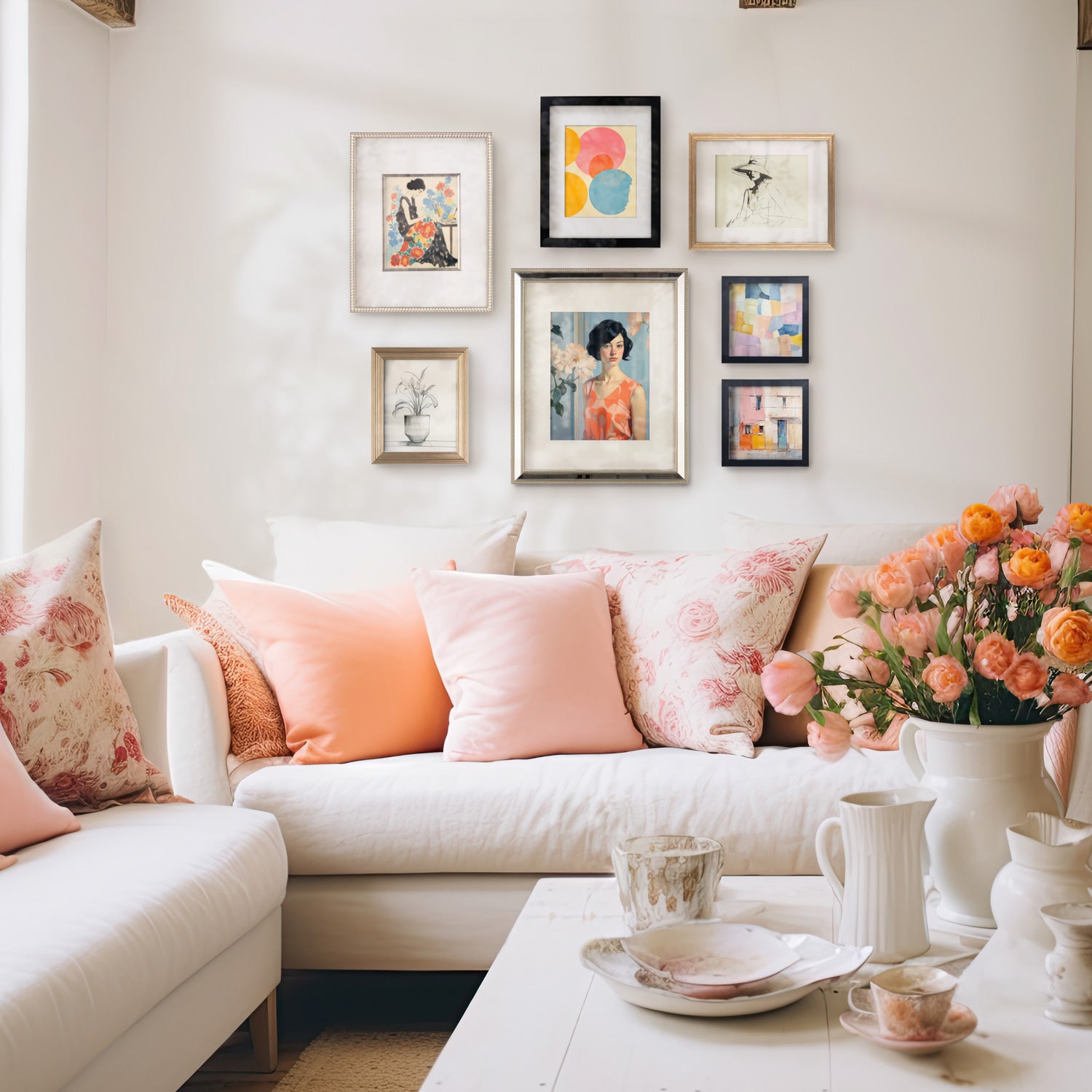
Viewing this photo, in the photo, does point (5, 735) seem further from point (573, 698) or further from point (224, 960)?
point (573, 698)

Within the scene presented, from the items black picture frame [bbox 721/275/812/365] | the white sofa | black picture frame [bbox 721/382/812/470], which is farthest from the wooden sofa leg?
black picture frame [bbox 721/275/812/365]

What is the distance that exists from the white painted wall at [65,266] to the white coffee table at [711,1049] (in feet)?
7.77

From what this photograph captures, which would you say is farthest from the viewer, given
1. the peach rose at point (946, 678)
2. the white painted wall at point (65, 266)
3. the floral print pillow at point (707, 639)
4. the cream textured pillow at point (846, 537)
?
the white painted wall at point (65, 266)

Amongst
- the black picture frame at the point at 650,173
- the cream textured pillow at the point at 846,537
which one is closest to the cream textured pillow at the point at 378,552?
the cream textured pillow at the point at 846,537

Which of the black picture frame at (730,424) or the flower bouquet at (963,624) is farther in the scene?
the black picture frame at (730,424)

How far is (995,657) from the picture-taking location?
1071mm

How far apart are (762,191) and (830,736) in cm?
232

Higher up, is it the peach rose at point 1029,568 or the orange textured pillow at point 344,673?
the peach rose at point 1029,568

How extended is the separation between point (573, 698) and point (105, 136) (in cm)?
229

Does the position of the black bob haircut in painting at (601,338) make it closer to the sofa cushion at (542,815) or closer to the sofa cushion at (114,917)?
the sofa cushion at (542,815)

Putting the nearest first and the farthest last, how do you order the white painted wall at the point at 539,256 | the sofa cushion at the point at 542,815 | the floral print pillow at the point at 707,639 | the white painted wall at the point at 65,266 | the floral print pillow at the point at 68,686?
the floral print pillow at the point at 68,686 < the sofa cushion at the point at 542,815 < the floral print pillow at the point at 707,639 < the white painted wall at the point at 65,266 < the white painted wall at the point at 539,256

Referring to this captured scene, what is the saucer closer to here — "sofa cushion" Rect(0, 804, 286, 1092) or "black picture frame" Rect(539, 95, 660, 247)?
"sofa cushion" Rect(0, 804, 286, 1092)

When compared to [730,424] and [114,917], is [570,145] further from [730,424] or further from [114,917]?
[114,917]

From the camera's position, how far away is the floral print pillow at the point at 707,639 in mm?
2229
